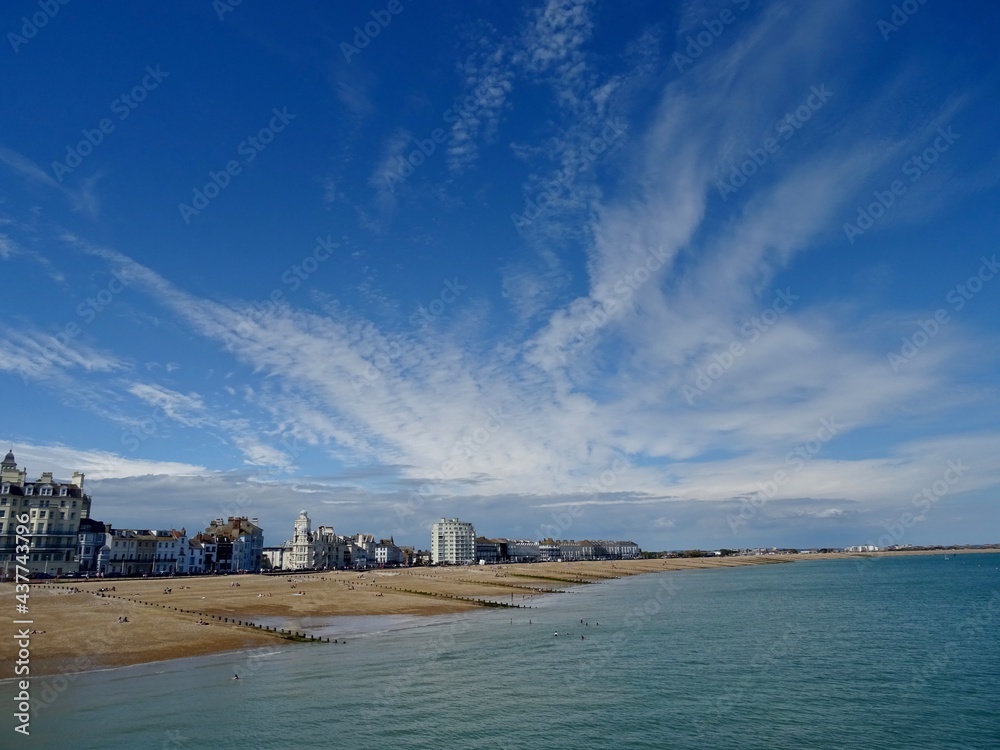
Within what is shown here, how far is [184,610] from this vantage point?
7594 centimetres

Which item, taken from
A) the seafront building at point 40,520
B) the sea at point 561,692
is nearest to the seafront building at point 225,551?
the seafront building at point 40,520

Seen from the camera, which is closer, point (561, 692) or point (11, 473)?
point (561, 692)

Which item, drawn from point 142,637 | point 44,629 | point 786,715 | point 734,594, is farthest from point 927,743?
point 734,594

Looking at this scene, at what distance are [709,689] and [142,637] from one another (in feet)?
165

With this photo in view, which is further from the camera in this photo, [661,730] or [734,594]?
[734,594]

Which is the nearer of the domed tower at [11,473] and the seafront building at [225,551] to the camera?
the domed tower at [11,473]

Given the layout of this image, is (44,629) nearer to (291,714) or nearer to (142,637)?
(142,637)

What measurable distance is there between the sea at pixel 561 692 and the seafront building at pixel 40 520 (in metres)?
76.7

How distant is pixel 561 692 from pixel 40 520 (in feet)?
383

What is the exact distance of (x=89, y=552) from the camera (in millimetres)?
140875

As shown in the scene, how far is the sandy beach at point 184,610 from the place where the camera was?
5131 cm

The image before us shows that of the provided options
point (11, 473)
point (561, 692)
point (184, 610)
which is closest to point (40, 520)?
point (11, 473)

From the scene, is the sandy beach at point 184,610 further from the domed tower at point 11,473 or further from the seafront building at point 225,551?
the seafront building at point 225,551

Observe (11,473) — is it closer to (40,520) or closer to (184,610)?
(40,520)
